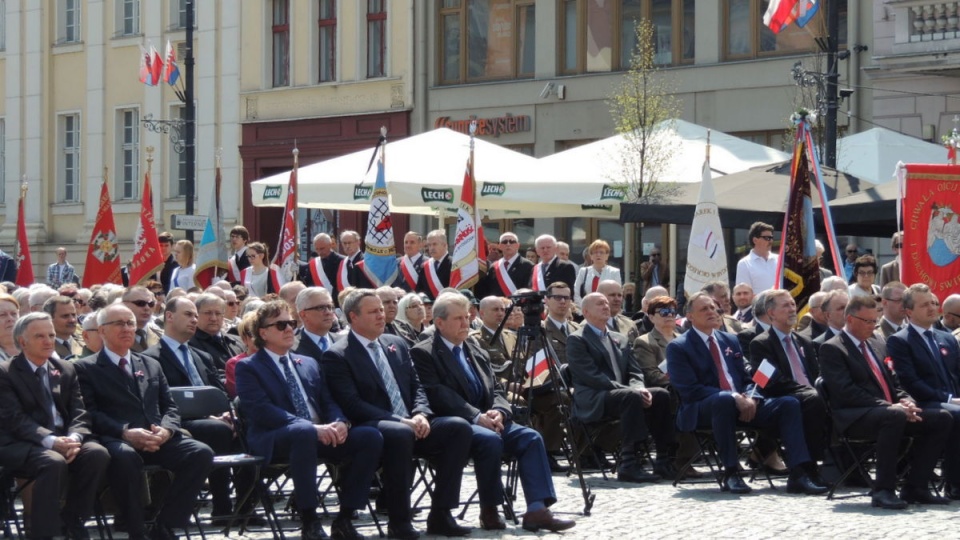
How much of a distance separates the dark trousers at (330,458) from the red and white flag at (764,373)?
3.62 m

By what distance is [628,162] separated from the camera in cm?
2320

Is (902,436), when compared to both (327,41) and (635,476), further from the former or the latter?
(327,41)

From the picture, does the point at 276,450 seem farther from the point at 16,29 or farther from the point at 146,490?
the point at 16,29

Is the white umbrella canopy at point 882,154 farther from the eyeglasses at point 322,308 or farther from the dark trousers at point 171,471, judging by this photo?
the dark trousers at point 171,471

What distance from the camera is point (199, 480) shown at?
432 inches

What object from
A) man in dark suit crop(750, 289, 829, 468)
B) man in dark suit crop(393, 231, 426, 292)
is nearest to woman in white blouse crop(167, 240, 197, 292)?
man in dark suit crop(393, 231, 426, 292)

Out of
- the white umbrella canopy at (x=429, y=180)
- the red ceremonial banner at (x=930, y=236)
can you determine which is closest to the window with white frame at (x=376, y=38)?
the white umbrella canopy at (x=429, y=180)

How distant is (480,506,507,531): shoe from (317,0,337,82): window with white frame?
2599 cm

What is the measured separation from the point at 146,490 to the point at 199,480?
35cm

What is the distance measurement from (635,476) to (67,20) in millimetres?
31164

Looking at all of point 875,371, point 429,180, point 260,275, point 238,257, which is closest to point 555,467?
point 875,371

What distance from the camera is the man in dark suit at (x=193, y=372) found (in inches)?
468

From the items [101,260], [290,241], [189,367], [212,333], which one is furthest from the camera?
[101,260]

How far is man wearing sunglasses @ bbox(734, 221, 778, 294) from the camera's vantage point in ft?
57.5
